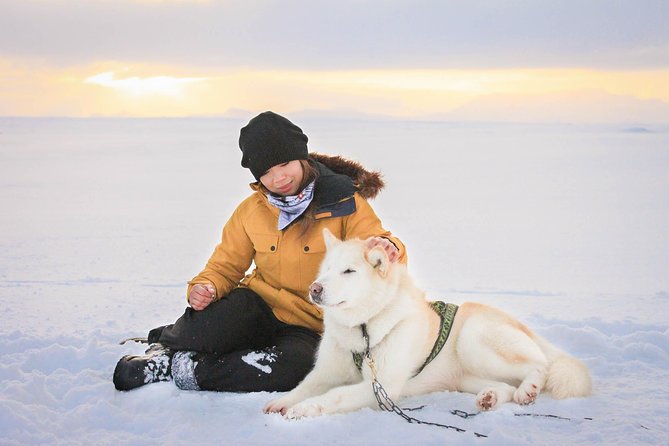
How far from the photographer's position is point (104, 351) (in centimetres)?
408

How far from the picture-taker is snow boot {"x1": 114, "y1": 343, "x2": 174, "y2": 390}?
11.3 feet

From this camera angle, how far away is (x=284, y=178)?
3.54 m

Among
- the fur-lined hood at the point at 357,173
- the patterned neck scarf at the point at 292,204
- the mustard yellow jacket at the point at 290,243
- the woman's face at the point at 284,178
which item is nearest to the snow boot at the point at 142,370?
the mustard yellow jacket at the point at 290,243

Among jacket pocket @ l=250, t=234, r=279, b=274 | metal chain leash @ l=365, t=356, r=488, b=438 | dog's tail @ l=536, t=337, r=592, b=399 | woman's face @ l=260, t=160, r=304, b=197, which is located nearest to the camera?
metal chain leash @ l=365, t=356, r=488, b=438

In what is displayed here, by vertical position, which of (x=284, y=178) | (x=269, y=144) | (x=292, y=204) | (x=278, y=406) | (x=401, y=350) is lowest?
(x=278, y=406)

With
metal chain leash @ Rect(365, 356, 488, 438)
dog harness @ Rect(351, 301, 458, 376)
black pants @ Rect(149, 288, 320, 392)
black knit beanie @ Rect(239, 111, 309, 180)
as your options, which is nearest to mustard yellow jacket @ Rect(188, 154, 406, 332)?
black pants @ Rect(149, 288, 320, 392)

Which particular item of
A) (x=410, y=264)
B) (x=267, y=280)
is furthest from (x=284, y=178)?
(x=410, y=264)

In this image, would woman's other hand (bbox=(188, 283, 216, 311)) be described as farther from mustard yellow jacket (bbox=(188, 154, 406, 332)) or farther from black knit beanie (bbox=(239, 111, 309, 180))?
black knit beanie (bbox=(239, 111, 309, 180))

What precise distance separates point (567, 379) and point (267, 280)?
168cm

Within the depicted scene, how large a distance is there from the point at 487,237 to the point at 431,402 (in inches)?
217

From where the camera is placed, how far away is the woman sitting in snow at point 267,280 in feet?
11.4

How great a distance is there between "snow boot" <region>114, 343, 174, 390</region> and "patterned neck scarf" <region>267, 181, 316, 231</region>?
949 millimetres

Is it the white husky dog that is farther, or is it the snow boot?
the snow boot

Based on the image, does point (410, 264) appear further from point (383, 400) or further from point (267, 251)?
point (383, 400)
